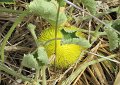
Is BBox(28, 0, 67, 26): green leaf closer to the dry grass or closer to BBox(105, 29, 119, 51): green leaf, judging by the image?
BBox(105, 29, 119, 51): green leaf

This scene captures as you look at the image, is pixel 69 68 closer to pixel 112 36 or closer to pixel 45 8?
pixel 112 36

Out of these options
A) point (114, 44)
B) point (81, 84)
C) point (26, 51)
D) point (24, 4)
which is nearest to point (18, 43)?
point (26, 51)

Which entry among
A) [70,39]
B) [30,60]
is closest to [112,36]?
[70,39]

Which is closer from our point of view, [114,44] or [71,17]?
[114,44]

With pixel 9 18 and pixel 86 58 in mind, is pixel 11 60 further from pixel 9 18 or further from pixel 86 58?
pixel 86 58

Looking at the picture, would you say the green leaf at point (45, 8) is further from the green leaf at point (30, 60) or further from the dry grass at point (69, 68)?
the dry grass at point (69, 68)

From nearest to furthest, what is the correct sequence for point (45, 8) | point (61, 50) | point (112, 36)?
point (45, 8)
point (112, 36)
point (61, 50)

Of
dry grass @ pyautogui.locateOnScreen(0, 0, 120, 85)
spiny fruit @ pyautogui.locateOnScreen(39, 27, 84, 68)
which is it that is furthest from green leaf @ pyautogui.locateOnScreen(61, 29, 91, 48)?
dry grass @ pyautogui.locateOnScreen(0, 0, 120, 85)

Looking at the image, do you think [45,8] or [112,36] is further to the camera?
[112,36]
